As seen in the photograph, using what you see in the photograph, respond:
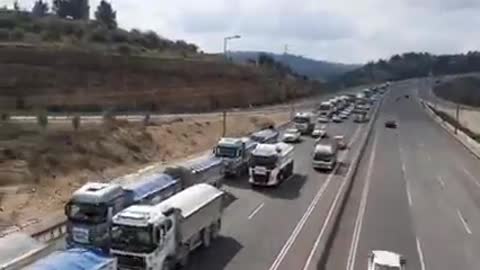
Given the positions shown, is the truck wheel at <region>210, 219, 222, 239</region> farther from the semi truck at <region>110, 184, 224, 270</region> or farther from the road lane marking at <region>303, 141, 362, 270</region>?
the road lane marking at <region>303, 141, 362, 270</region>

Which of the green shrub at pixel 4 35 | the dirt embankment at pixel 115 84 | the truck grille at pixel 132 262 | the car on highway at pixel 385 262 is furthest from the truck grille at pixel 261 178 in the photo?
the green shrub at pixel 4 35

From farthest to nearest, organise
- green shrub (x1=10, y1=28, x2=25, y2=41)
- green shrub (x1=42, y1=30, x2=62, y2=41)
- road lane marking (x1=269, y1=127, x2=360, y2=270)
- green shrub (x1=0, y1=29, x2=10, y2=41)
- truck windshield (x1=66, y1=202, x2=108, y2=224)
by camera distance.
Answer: green shrub (x1=42, y1=30, x2=62, y2=41)
green shrub (x1=10, y1=28, x2=25, y2=41)
green shrub (x1=0, y1=29, x2=10, y2=41)
road lane marking (x1=269, y1=127, x2=360, y2=270)
truck windshield (x1=66, y1=202, x2=108, y2=224)

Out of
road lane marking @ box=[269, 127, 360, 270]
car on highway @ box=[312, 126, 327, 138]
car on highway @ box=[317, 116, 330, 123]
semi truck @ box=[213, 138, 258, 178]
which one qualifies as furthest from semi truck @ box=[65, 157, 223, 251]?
car on highway @ box=[317, 116, 330, 123]

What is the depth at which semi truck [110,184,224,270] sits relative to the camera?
25.0 m

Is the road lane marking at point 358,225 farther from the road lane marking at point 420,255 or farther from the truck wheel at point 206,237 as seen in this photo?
the truck wheel at point 206,237

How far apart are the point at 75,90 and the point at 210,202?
74896 mm

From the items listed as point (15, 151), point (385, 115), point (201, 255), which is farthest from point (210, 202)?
point (385, 115)

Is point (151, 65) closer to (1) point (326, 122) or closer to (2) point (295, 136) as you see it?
(1) point (326, 122)

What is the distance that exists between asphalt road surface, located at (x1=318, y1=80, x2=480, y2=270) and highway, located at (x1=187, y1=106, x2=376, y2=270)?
1.66m

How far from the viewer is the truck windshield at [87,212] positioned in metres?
28.3

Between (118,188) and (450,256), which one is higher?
(118,188)

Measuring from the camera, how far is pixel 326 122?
105 meters

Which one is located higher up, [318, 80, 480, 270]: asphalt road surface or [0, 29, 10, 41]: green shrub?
[0, 29, 10, 41]: green shrub

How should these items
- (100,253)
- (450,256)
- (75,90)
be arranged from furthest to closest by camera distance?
(75,90), (450,256), (100,253)
